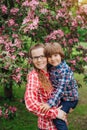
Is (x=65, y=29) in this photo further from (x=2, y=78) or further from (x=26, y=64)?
(x=2, y=78)

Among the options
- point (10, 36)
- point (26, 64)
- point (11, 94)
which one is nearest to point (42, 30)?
point (10, 36)

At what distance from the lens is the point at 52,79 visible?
12.6 ft

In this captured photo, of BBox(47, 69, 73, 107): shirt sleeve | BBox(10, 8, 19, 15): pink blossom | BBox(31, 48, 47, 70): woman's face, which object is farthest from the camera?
BBox(10, 8, 19, 15): pink blossom

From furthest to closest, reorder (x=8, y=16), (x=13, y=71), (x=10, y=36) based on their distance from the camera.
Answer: (x=8, y=16)
(x=10, y=36)
(x=13, y=71)

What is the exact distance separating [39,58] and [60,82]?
0.39 meters

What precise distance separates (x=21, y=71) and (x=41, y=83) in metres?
2.72

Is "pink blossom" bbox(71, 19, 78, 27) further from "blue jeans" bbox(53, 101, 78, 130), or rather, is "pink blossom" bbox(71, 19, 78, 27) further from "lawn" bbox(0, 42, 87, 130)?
"blue jeans" bbox(53, 101, 78, 130)

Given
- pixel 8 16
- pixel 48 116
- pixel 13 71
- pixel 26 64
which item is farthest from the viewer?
pixel 8 16

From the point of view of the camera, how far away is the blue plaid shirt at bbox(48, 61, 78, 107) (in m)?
Result: 3.73

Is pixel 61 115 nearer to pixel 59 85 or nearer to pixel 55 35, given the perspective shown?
pixel 59 85

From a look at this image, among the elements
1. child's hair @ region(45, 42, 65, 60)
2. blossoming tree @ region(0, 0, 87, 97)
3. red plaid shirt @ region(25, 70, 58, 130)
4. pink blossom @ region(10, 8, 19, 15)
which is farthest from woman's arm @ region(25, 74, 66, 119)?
pink blossom @ region(10, 8, 19, 15)

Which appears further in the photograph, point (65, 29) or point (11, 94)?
point (11, 94)

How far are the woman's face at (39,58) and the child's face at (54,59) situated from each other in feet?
0.43

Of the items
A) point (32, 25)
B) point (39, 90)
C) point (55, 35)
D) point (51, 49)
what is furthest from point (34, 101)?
point (55, 35)
